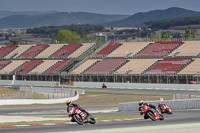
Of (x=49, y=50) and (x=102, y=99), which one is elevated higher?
(x=49, y=50)

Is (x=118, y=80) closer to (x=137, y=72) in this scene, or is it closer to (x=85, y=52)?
(x=137, y=72)

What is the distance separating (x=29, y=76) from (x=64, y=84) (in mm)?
11361

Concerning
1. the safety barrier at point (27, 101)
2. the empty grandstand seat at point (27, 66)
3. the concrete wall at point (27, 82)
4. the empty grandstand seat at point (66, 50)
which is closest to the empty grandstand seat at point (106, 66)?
the concrete wall at point (27, 82)

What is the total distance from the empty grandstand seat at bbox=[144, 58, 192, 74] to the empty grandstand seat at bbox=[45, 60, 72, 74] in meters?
21.0

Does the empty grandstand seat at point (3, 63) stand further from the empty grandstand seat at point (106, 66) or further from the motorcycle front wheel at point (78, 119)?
the motorcycle front wheel at point (78, 119)

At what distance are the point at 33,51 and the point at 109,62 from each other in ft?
92.8

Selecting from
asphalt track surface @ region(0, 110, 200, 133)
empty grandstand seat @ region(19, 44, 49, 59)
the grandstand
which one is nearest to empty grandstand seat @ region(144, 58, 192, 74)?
the grandstand

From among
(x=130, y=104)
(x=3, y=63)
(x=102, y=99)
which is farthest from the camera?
(x=3, y=63)

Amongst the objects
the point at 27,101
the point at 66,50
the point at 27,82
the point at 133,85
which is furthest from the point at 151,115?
the point at 66,50

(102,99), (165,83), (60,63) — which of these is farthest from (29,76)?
(102,99)

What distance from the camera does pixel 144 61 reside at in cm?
9800

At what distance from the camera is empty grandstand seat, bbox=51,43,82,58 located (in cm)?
11630

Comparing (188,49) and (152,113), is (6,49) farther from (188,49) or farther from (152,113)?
(152,113)

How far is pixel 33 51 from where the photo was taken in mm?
125375
